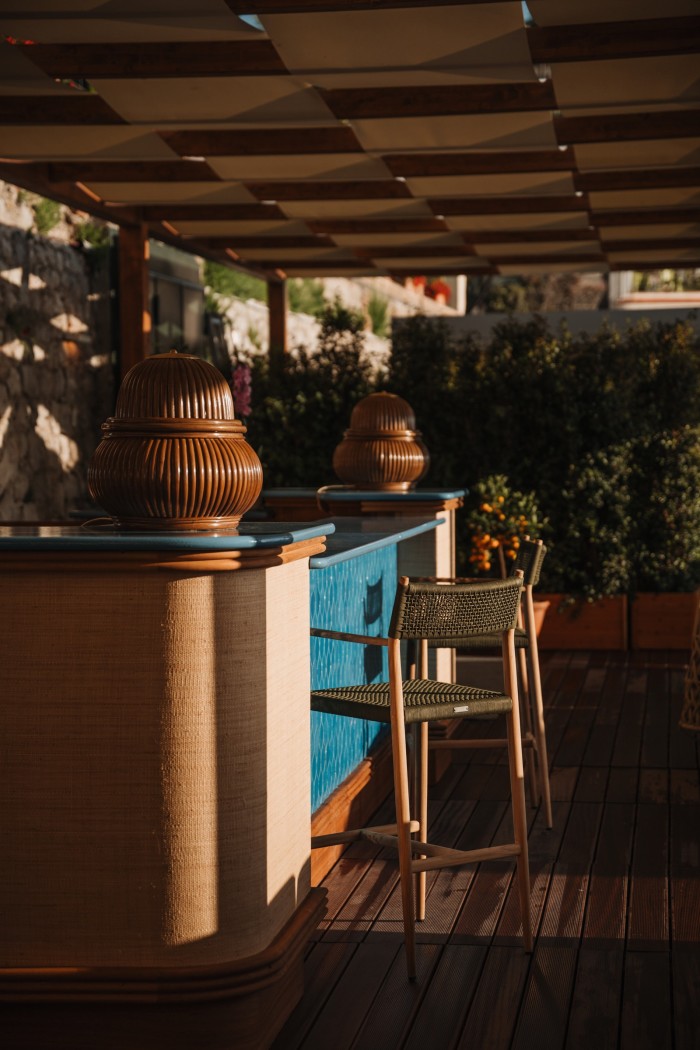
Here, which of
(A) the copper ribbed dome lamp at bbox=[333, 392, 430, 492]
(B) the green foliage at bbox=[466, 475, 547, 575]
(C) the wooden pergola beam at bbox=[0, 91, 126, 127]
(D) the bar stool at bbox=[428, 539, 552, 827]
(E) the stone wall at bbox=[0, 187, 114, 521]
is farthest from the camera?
(B) the green foliage at bbox=[466, 475, 547, 575]

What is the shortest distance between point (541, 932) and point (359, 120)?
3267 mm

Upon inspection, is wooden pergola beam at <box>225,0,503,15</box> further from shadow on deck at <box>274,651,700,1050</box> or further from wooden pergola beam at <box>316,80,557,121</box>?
shadow on deck at <box>274,651,700,1050</box>

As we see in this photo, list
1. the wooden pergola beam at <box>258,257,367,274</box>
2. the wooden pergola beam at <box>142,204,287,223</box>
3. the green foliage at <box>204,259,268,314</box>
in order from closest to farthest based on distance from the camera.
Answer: the wooden pergola beam at <box>142,204,287,223</box> → the wooden pergola beam at <box>258,257,367,274</box> → the green foliage at <box>204,259,268,314</box>

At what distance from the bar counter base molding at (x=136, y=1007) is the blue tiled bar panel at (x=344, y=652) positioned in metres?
1.32

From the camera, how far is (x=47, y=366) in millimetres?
7867

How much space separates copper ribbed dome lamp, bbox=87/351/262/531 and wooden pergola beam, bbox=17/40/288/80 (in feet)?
6.75

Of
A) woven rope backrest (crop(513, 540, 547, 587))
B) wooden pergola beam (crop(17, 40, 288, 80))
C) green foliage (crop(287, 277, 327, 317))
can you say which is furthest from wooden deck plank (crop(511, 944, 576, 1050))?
green foliage (crop(287, 277, 327, 317))

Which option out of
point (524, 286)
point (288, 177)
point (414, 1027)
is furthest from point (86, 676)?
point (524, 286)

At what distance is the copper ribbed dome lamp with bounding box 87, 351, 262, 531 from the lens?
287cm

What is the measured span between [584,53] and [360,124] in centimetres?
121

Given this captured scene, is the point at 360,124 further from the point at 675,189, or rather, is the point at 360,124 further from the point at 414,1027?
the point at 414,1027

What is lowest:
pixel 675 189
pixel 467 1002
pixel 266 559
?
pixel 467 1002

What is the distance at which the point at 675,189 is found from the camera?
6.50 m

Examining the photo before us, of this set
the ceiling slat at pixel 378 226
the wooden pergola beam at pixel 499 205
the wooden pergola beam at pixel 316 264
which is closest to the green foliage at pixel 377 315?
the wooden pergola beam at pixel 316 264
